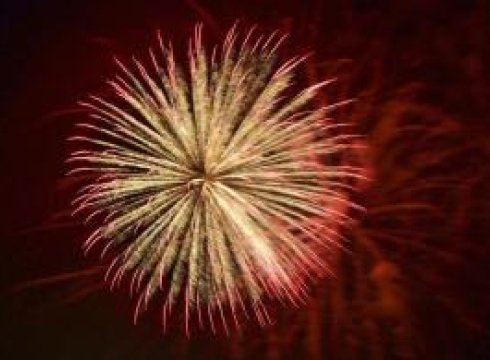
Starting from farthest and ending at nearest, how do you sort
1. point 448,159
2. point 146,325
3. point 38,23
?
point 38,23 < point 146,325 < point 448,159

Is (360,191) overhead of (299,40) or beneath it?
beneath

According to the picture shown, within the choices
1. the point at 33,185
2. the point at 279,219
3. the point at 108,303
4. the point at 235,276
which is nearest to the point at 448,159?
the point at 279,219

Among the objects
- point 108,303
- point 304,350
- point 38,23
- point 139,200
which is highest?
point 38,23

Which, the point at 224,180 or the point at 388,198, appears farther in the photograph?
the point at 388,198

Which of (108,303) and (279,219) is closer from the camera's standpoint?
(279,219)

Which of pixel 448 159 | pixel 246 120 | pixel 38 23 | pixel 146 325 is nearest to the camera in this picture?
pixel 246 120

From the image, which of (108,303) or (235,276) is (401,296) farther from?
(108,303)

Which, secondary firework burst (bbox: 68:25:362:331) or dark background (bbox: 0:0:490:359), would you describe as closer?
secondary firework burst (bbox: 68:25:362:331)

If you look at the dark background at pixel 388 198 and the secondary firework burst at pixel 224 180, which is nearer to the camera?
the secondary firework burst at pixel 224 180
